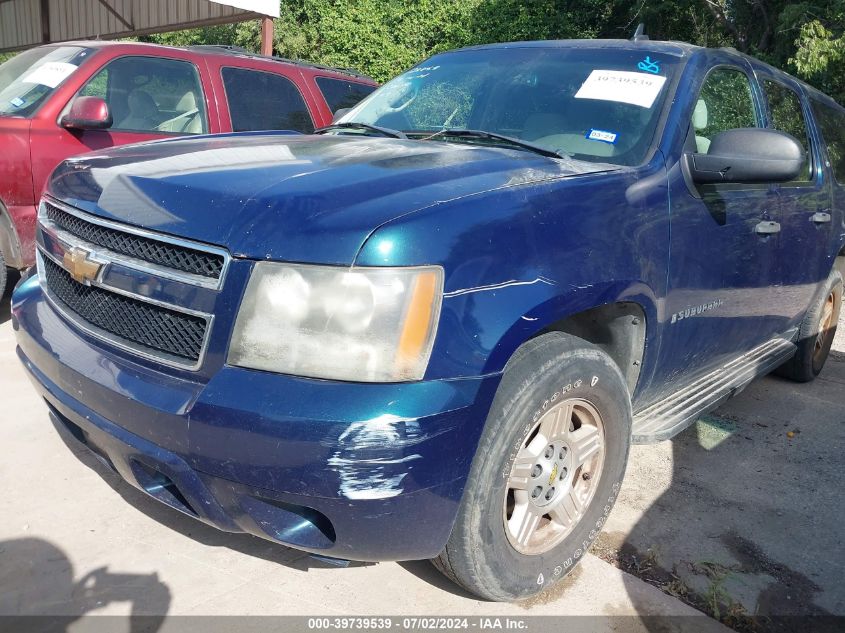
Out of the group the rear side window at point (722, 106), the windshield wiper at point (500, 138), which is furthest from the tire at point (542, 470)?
the rear side window at point (722, 106)

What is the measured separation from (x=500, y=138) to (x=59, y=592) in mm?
2214

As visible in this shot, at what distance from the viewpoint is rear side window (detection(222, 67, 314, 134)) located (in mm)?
A: 5742

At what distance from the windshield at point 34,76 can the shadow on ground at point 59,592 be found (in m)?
3.40

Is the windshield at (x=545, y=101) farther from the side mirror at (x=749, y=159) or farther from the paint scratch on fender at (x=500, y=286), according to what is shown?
the paint scratch on fender at (x=500, y=286)

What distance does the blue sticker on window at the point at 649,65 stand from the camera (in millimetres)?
3123

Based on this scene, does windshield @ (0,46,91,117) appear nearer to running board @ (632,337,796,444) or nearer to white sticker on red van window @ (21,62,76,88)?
white sticker on red van window @ (21,62,76,88)

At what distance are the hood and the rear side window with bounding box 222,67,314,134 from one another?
3011 millimetres

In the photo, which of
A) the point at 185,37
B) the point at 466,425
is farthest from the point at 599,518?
the point at 185,37

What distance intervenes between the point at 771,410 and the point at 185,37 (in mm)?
20228

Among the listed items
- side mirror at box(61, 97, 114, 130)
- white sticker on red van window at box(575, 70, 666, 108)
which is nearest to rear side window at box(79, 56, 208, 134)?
side mirror at box(61, 97, 114, 130)

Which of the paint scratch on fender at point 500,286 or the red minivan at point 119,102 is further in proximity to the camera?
the red minivan at point 119,102

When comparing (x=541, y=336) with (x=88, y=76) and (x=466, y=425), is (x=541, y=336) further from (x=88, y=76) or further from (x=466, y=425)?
(x=88, y=76)

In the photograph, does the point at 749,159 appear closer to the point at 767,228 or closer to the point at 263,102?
the point at 767,228

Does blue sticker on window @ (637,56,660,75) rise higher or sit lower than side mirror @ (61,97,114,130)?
higher
